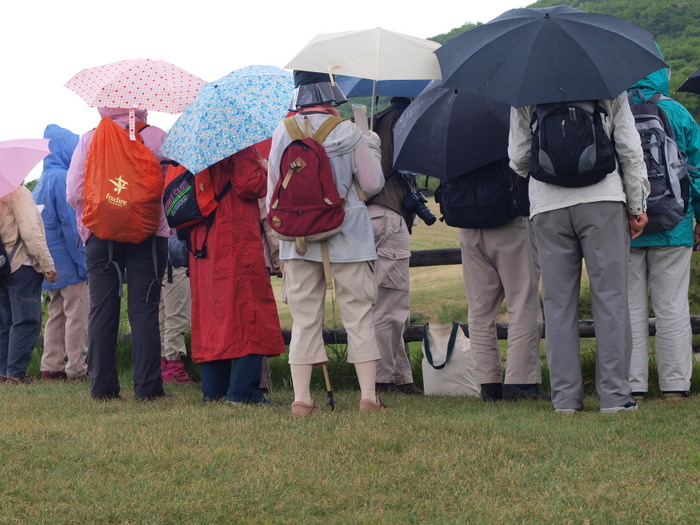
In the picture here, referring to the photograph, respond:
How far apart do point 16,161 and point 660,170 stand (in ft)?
16.9

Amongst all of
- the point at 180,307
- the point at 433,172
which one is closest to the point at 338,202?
the point at 433,172

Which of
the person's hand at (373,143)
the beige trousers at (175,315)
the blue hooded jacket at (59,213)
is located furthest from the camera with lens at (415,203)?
the blue hooded jacket at (59,213)

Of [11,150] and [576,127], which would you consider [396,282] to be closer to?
[576,127]

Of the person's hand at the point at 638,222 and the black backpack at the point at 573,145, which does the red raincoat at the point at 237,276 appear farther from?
the person's hand at the point at 638,222

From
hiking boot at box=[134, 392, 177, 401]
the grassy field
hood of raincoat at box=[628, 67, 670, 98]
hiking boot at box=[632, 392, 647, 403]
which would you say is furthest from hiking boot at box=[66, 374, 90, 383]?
hood of raincoat at box=[628, 67, 670, 98]

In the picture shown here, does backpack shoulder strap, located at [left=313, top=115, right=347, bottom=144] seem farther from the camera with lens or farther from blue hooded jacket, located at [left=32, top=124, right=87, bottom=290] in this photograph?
blue hooded jacket, located at [left=32, top=124, right=87, bottom=290]

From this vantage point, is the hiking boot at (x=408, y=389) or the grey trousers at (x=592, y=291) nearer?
the grey trousers at (x=592, y=291)

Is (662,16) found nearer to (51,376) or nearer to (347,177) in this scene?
(51,376)

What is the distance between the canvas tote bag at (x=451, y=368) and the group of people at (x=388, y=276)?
0.25m

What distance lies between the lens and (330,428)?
5027 millimetres

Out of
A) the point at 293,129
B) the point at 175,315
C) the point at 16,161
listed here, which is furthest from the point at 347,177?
the point at 16,161

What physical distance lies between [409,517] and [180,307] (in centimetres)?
518

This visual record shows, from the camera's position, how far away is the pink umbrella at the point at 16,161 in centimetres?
793

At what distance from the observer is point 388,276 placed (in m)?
6.83
